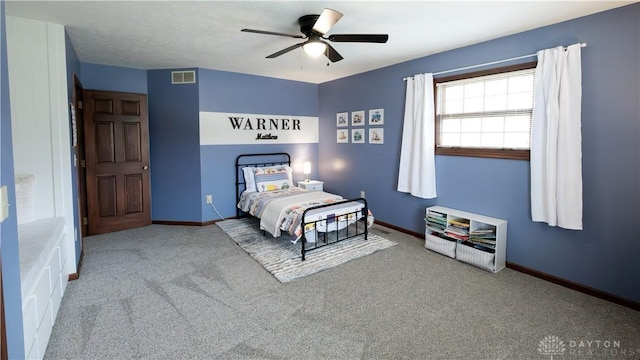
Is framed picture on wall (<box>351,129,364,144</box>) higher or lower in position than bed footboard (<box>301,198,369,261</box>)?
higher

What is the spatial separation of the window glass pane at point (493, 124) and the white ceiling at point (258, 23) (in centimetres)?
90

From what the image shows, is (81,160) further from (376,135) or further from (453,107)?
(453,107)

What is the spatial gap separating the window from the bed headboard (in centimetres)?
289

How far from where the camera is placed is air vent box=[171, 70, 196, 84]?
5062 millimetres

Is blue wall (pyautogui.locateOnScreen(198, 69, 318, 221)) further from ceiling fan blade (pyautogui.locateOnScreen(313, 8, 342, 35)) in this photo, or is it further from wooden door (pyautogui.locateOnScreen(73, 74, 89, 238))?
ceiling fan blade (pyautogui.locateOnScreen(313, 8, 342, 35))

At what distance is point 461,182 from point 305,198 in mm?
2059

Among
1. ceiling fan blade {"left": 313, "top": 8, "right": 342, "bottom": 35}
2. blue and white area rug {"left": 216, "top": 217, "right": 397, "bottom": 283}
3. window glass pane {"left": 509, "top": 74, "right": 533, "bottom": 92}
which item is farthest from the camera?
blue and white area rug {"left": 216, "top": 217, "right": 397, "bottom": 283}

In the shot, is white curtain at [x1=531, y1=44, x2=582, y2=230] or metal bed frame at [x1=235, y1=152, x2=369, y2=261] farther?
metal bed frame at [x1=235, y1=152, x2=369, y2=261]

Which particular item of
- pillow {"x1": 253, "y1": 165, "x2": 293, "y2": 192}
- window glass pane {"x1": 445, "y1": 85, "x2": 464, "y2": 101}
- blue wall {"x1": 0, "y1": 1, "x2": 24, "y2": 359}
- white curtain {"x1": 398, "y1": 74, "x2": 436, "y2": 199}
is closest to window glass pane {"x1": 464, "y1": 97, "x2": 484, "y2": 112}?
window glass pane {"x1": 445, "y1": 85, "x2": 464, "y2": 101}

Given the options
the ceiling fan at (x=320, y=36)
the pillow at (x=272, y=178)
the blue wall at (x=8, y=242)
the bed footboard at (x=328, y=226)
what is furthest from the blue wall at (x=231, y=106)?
the blue wall at (x=8, y=242)

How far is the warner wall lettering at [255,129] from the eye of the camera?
5297 mm

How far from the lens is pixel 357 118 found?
5562mm

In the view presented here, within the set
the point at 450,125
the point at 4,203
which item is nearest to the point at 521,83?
the point at 450,125

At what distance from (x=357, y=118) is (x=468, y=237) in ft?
8.95
